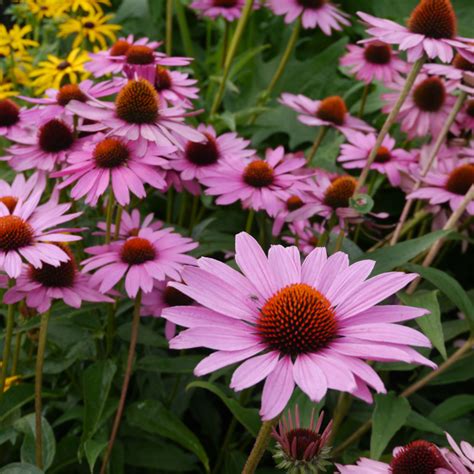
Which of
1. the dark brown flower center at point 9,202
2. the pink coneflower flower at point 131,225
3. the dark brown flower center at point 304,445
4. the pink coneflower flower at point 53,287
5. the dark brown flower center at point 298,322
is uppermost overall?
the dark brown flower center at point 298,322

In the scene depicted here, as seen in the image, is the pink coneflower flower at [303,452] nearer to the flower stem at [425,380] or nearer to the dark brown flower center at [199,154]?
the flower stem at [425,380]

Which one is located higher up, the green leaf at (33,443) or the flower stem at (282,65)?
the flower stem at (282,65)

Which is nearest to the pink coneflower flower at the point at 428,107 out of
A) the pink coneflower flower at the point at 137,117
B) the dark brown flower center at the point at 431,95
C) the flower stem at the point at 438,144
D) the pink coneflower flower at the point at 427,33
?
the dark brown flower center at the point at 431,95

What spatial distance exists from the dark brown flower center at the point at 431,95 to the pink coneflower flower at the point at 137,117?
0.72 m

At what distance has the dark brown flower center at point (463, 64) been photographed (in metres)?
1.38

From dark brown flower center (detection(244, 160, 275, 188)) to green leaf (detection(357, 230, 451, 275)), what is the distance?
0.86 feet

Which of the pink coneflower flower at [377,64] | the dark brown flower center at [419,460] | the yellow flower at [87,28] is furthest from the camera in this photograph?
the yellow flower at [87,28]

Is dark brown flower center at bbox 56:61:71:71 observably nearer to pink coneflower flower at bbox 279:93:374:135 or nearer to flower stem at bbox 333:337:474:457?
pink coneflower flower at bbox 279:93:374:135

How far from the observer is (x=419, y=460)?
778 millimetres

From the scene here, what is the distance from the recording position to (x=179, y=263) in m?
1.10

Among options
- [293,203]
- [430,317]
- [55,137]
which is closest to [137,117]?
[55,137]

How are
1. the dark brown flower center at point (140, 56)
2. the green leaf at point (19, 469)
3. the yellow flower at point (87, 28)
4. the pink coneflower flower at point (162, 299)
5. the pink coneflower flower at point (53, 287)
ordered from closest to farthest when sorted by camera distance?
the green leaf at point (19, 469)
the pink coneflower flower at point (53, 287)
the pink coneflower flower at point (162, 299)
the dark brown flower center at point (140, 56)
the yellow flower at point (87, 28)

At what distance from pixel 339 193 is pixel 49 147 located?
1.68 ft

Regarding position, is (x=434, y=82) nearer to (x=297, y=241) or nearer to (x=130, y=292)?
(x=297, y=241)
